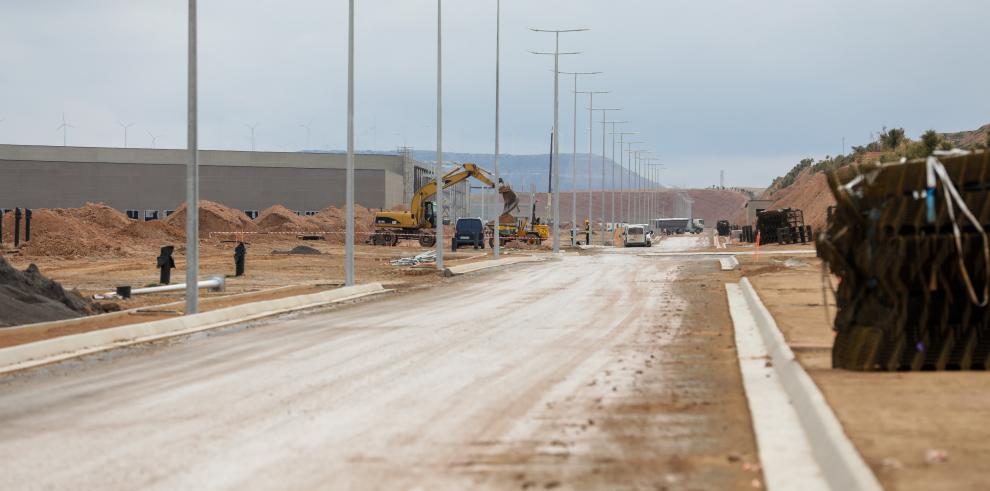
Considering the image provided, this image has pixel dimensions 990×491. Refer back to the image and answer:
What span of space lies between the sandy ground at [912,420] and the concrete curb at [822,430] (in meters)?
0.11

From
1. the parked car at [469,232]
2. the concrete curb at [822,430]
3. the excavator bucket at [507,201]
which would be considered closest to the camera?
the concrete curb at [822,430]

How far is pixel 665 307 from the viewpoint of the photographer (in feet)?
82.0

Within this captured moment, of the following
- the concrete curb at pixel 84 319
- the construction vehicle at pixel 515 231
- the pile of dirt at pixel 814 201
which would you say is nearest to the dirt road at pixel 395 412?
the concrete curb at pixel 84 319

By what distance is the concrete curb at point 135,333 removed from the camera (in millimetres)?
15945

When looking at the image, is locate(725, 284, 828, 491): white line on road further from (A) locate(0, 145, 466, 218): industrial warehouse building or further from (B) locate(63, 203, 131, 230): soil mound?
(A) locate(0, 145, 466, 218): industrial warehouse building

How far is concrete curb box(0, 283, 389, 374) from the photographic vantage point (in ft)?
52.3

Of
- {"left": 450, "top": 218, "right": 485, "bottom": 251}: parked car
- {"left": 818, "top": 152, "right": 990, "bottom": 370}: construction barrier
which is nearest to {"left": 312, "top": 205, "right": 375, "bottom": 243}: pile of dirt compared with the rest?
{"left": 450, "top": 218, "right": 485, "bottom": 251}: parked car

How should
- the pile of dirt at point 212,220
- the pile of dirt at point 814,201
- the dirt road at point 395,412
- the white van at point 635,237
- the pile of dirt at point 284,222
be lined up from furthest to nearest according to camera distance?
the white van at point 635,237 → the pile of dirt at point 284,222 → the pile of dirt at point 814,201 → the pile of dirt at point 212,220 → the dirt road at point 395,412

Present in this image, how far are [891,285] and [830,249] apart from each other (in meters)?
0.67

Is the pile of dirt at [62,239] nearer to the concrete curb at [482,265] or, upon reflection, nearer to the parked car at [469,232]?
the concrete curb at [482,265]

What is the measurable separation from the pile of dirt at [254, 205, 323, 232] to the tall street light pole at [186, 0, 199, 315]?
71.0 metres

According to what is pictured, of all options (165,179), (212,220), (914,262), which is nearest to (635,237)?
(212,220)

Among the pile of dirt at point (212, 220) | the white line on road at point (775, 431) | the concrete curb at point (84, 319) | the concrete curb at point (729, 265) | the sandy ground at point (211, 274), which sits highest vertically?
the pile of dirt at point (212, 220)

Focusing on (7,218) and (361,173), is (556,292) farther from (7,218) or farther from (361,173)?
(361,173)
